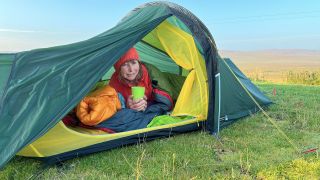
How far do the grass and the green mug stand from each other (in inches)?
20.8

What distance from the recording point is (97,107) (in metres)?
4.04

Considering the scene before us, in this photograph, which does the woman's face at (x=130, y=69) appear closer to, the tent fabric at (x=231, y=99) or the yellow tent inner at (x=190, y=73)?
the yellow tent inner at (x=190, y=73)

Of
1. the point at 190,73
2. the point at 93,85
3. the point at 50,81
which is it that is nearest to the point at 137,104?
the point at 190,73

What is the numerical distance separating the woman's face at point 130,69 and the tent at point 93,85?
1.56 feet

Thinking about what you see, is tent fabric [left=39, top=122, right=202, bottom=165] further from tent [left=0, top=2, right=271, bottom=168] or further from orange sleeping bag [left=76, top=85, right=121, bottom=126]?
orange sleeping bag [left=76, top=85, right=121, bottom=126]

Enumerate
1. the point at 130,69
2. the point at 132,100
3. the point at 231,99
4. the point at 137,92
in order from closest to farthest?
the point at 137,92 → the point at 132,100 → the point at 130,69 → the point at 231,99

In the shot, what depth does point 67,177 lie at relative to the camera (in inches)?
128

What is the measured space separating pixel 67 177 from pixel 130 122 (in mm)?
1069

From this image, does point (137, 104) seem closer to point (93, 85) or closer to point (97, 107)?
point (97, 107)

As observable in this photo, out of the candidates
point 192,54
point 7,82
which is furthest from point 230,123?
point 7,82

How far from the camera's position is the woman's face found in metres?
4.62

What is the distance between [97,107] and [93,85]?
0.54 meters

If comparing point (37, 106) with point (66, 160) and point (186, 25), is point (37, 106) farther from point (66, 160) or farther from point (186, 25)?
point (186, 25)

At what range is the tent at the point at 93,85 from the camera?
10.6 feet
